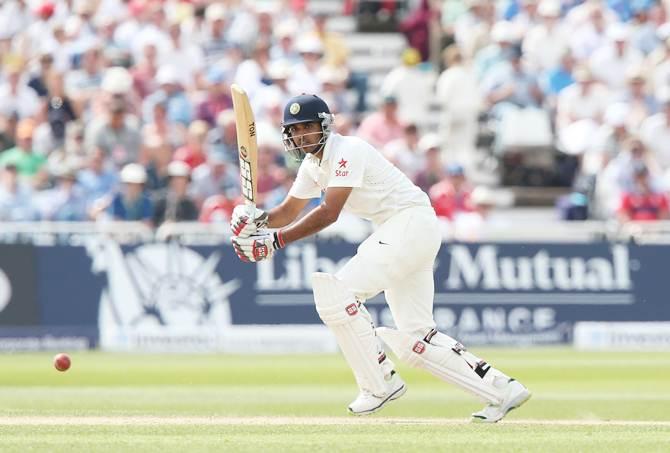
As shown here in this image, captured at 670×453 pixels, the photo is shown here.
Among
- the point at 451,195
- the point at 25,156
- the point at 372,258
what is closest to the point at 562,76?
the point at 451,195

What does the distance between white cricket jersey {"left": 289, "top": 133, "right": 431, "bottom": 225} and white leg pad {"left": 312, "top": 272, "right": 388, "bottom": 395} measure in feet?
1.52

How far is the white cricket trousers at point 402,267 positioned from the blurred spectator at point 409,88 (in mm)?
Result: 8316

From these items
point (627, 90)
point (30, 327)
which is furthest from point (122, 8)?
point (627, 90)

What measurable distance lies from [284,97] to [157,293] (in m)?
2.87

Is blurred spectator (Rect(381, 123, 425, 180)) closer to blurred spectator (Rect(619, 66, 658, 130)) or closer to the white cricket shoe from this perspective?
blurred spectator (Rect(619, 66, 658, 130))

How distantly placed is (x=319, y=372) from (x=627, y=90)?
251 inches

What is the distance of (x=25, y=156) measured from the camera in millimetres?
14375

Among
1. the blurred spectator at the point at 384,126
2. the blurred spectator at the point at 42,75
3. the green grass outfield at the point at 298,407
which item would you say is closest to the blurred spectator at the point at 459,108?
the blurred spectator at the point at 384,126

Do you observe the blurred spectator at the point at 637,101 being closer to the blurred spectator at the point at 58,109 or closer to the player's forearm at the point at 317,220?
the blurred spectator at the point at 58,109

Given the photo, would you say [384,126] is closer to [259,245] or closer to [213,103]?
[213,103]

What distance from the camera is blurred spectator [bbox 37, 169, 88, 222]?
45.2 feet

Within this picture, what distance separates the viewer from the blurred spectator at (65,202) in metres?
13.8

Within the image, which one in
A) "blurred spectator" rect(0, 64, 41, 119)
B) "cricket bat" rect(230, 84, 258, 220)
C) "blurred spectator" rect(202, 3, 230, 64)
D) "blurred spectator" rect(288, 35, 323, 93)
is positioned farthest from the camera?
"blurred spectator" rect(202, 3, 230, 64)

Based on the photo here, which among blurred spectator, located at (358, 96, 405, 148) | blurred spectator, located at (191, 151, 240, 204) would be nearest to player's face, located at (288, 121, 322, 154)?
blurred spectator, located at (191, 151, 240, 204)
